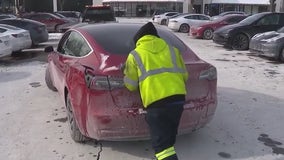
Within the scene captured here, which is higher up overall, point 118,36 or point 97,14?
point 97,14

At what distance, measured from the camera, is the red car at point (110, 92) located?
192 inches

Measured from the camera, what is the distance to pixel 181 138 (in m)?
5.84

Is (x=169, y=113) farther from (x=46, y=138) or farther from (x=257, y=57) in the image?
(x=257, y=57)

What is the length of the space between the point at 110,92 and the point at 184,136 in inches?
61.0

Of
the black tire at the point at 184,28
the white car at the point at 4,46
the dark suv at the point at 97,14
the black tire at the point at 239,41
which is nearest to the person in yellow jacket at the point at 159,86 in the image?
the white car at the point at 4,46

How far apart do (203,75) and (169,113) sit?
128 centimetres

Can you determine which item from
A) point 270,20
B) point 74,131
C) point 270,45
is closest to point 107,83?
point 74,131

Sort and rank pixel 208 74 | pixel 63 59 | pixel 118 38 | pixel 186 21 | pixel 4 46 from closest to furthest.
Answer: pixel 208 74
pixel 118 38
pixel 63 59
pixel 4 46
pixel 186 21

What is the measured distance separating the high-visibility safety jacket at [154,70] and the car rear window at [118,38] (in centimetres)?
117

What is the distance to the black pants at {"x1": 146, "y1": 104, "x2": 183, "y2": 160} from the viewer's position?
415 cm

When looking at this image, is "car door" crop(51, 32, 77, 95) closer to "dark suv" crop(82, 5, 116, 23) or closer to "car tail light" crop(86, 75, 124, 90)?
"car tail light" crop(86, 75, 124, 90)

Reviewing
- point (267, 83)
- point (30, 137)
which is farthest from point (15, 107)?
point (267, 83)

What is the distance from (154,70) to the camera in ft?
13.6

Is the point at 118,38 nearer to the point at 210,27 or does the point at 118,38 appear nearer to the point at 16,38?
the point at 16,38
